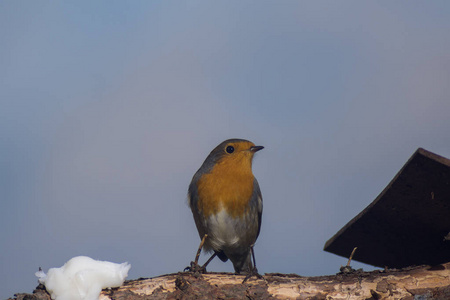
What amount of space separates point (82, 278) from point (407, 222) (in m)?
2.51

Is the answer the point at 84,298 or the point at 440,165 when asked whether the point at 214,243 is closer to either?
the point at 84,298

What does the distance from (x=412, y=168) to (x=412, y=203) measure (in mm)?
422

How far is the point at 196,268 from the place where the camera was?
12.5 feet

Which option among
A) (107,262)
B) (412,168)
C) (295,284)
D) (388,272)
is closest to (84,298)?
(107,262)

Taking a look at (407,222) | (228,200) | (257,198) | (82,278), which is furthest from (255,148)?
(82,278)

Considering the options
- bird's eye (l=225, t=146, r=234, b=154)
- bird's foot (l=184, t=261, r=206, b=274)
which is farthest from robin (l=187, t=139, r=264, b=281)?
bird's foot (l=184, t=261, r=206, b=274)

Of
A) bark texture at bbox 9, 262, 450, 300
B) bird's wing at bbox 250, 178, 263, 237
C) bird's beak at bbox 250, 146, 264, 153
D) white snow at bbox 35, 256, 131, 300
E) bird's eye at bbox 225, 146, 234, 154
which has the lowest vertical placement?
bark texture at bbox 9, 262, 450, 300

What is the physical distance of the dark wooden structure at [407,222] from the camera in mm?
3652

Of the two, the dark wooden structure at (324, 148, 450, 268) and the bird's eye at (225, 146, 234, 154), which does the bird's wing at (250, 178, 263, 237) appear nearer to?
the bird's eye at (225, 146, 234, 154)

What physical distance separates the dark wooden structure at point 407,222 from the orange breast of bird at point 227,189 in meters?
0.91

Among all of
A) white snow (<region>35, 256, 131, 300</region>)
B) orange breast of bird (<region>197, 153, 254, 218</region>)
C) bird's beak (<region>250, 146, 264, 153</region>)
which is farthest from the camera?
bird's beak (<region>250, 146, 264, 153</region>)

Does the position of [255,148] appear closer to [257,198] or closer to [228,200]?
[257,198]

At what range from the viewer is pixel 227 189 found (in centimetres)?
477

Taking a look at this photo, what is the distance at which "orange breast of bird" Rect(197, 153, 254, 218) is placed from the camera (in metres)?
4.73
